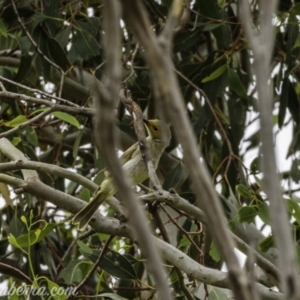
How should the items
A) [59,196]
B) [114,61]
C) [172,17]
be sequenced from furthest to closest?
[59,196] < [172,17] < [114,61]

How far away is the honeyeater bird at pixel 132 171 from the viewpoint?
9.12 feet

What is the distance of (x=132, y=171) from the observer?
134 inches

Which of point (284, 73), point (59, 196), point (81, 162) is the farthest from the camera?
point (81, 162)

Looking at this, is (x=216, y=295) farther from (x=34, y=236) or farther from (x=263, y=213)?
(x=34, y=236)

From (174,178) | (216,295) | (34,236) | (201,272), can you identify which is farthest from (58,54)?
(201,272)

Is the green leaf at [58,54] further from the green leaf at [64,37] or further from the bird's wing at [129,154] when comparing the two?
the bird's wing at [129,154]

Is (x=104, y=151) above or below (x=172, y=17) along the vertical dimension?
below

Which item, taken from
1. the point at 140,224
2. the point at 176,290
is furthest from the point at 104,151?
the point at 176,290

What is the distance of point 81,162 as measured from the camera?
5105 millimetres

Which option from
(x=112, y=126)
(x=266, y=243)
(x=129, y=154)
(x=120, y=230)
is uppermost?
(x=129, y=154)

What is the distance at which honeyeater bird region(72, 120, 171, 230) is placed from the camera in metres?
2.78

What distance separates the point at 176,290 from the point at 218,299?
2.02 ft

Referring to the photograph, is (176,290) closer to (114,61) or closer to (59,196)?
(59,196)

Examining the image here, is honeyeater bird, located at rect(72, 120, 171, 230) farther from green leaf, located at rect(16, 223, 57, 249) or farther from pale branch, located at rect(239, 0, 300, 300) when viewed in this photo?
pale branch, located at rect(239, 0, 300, 300)
